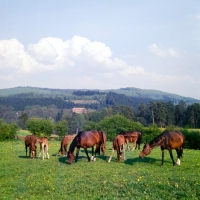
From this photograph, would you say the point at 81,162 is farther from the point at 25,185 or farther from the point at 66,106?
the point at 66,106

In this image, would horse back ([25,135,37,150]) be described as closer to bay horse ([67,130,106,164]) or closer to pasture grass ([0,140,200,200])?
pasture grass ([0,140,200,200])

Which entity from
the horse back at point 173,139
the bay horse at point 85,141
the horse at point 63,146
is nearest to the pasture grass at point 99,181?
the bay horse at point 85,141

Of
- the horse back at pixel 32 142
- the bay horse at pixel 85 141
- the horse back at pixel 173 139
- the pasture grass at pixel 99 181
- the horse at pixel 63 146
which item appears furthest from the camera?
the horse at pixel 63 146

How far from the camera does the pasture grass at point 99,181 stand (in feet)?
36.9

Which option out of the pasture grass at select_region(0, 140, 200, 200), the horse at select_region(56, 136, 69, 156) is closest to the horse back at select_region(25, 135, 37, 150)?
the horse at select_region(56, 136, 69, 156)

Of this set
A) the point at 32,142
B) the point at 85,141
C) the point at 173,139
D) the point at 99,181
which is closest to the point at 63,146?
the point at 32,142

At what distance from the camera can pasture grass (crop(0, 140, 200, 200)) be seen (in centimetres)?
1124

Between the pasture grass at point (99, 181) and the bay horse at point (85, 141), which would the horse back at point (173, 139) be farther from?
the bay horse at point (85, 141)

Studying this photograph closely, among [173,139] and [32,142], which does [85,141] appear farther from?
[173,139]

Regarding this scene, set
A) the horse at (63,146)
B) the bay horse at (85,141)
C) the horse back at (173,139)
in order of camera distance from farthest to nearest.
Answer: the horse at (63,146) → the bay horse at (85,141) → the horse back at (173,139)

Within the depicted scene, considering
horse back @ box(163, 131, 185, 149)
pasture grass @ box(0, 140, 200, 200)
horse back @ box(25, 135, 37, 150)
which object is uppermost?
horse back @ box(163, 131, 185, 149)

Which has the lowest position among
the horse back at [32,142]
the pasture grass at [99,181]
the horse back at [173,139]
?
the pasture grass at [99,181]

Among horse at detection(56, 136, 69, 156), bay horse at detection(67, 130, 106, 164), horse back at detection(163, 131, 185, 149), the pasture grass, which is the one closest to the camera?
the pasture grass

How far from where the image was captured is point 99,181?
13.0 meters
